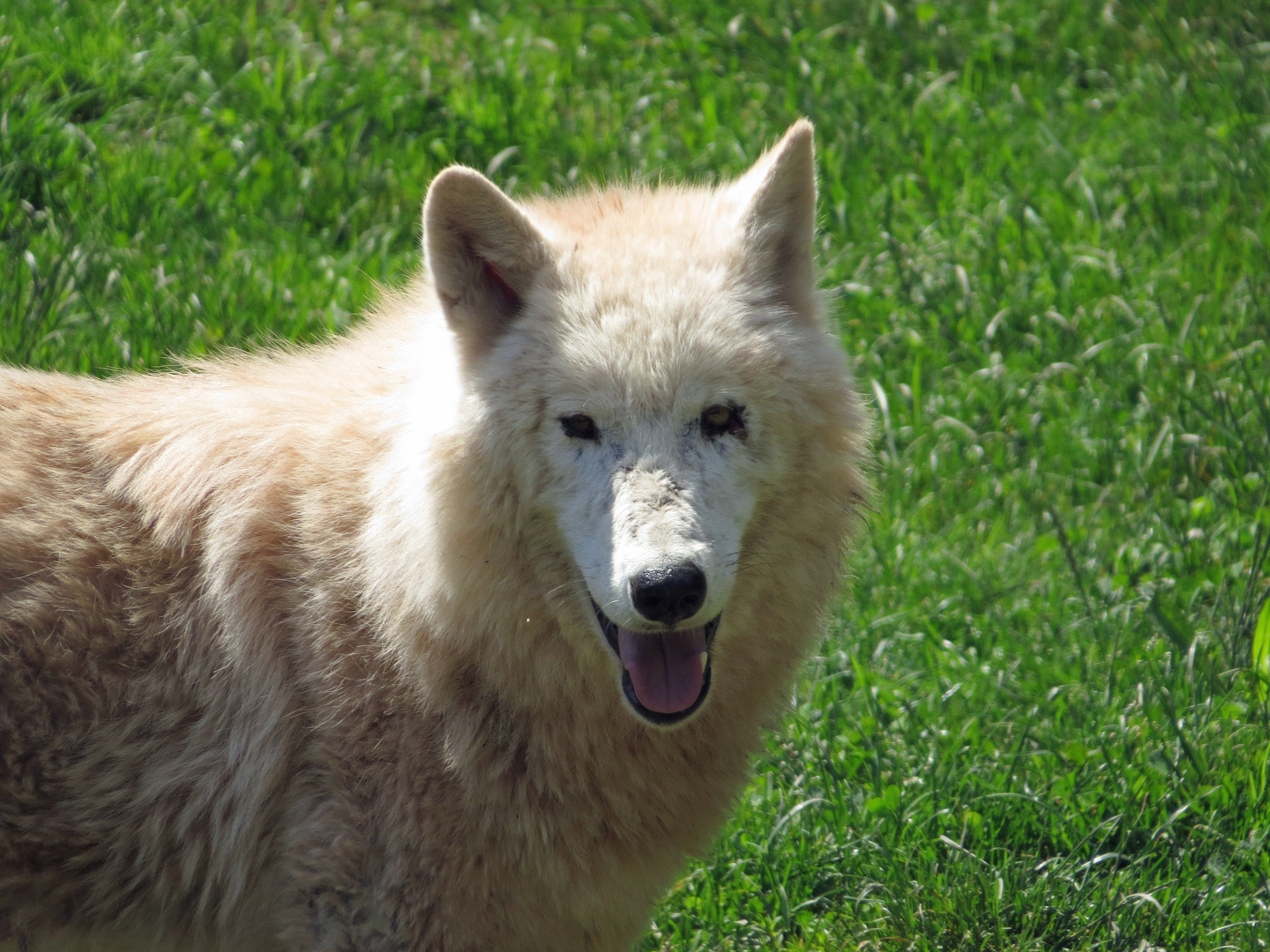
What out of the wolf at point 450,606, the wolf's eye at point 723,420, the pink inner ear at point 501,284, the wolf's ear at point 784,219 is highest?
the wolf's ear at point 784,219

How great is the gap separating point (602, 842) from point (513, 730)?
366mm

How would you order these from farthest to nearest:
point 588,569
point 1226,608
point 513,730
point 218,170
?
point 218,170 < point 1226,608 < point 513,730 < point 588,569

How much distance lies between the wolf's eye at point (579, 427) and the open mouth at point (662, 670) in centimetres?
41

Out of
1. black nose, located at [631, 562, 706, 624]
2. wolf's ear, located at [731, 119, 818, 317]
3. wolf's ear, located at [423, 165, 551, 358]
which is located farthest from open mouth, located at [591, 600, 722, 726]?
wolf's ear, located at [731, 119, 818, 317]

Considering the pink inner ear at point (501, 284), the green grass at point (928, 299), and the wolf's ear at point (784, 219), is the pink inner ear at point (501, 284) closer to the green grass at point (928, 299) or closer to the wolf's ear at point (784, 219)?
the wolf's ear at point (784, 219)

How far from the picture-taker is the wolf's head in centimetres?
281

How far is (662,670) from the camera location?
9.61ft

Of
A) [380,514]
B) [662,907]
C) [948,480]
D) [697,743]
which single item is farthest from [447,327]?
[948,480]

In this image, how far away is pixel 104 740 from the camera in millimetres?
3031

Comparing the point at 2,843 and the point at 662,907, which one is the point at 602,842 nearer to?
the point at 662,907

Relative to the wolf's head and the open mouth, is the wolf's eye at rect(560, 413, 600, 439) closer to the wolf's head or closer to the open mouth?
the wolf's head

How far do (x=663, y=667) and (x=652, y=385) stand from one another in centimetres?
68

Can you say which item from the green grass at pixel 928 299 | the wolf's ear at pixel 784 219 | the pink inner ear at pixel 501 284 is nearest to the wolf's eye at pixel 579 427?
the pink inner ear at pixel 501 284

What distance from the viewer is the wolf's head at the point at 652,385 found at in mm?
2812
